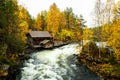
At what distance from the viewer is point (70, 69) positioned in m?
28.7

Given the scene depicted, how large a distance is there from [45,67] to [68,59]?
7.01 meters

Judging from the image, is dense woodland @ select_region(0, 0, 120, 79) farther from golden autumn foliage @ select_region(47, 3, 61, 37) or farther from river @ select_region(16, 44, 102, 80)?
golden autumn foliage @ select_region(47, 3, 61, 37)

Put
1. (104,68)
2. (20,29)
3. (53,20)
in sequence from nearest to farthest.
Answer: (104,68)
(20,29)
(53,20)

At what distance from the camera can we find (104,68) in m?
27.3

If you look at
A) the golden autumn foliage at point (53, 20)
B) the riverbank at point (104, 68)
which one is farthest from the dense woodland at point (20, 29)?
the golden autumn foliage at point (53, 20)

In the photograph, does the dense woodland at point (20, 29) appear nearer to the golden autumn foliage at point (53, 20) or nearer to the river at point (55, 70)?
the river at point (55, 70)

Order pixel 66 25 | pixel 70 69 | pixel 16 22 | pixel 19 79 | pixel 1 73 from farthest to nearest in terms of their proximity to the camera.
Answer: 1. pixel 66 25
2. pixel 16 22
3. pixel 70 69
4. pixel 19 79
5. pixel 1 73

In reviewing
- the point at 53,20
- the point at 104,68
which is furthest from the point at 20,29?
the point at 53,20

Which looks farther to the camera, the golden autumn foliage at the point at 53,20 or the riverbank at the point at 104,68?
the golden autumn foliage at the point at 53,20

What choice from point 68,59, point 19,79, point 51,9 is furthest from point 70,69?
point 51,9

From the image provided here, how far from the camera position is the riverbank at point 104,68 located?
24422mm

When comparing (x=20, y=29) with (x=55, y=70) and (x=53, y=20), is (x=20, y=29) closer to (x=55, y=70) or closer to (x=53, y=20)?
(x=55, y=70)

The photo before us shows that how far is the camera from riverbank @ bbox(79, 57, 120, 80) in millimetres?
24422

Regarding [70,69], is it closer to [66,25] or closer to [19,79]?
[19,79]
